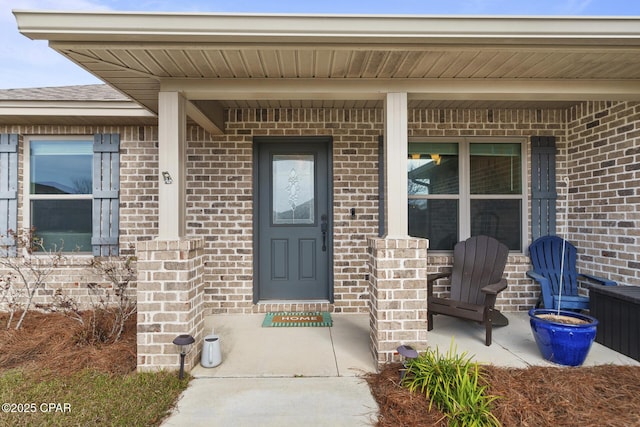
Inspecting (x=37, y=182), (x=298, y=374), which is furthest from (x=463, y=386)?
(x=37, y=182)

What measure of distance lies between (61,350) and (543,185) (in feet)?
16.9

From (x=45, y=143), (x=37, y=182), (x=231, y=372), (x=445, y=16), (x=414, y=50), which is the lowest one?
(x=231, y=372)

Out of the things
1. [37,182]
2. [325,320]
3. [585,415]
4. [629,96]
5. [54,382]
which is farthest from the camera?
[37,182]

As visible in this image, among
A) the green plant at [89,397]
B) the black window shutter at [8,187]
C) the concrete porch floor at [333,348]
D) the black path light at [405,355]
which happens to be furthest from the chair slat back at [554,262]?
the black window shutter at [8,187]

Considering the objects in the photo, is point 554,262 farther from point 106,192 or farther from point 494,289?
point 106,192

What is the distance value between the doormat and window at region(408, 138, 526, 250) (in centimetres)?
143

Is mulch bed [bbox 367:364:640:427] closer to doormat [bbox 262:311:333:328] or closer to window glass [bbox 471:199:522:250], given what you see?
doormat [bbox 262:311:333:328]

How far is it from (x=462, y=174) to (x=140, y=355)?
12.2ft

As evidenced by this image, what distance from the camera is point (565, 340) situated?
2.58 meters

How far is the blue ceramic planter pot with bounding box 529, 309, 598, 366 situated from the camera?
2.55 meters

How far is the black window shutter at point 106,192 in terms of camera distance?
3957mm

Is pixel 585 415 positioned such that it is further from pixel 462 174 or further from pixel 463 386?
pixel 462 174

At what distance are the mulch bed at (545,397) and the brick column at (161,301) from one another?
1505 millimetres

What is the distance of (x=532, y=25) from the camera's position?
2213mm
